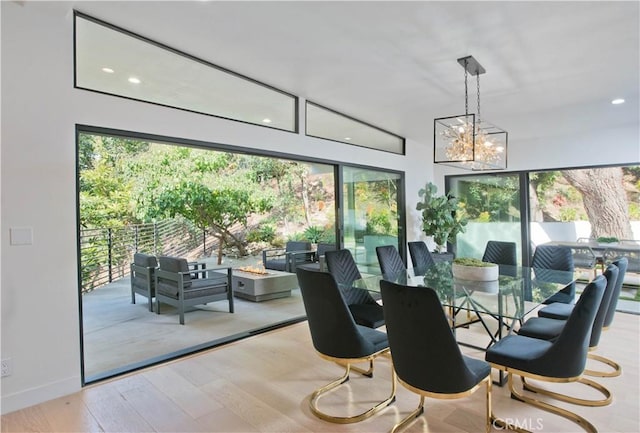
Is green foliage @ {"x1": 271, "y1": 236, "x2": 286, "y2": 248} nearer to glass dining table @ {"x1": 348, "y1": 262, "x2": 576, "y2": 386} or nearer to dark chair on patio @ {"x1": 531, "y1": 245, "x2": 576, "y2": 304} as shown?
glass dining table @ {"x1": 348, "y1": 262, "x2": 576, "y2": 386}

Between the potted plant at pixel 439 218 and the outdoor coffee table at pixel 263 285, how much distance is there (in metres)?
2.41

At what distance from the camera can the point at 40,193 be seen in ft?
8.77

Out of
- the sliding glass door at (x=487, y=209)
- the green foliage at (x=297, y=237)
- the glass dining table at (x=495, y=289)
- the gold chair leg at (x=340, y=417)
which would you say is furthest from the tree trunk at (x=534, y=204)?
the green foliage at (x=297, y=237)

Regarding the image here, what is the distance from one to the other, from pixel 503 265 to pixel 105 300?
5.74 metres

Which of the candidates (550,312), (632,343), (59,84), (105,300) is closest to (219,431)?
(59,84)

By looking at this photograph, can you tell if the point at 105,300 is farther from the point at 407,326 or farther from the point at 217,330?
the point at 407,326

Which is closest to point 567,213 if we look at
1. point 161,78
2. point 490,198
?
point 490,198

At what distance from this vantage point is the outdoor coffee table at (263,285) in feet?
18.7

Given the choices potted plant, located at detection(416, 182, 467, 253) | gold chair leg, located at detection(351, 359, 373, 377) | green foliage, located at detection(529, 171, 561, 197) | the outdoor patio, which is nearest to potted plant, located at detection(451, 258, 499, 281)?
gold chair leg, located at detection(351, 359, 373, 377)

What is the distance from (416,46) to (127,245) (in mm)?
6593

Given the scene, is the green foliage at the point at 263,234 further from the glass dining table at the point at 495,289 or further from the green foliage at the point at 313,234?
the glass dining table at the point at 495,289

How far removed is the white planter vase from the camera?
3357 mm

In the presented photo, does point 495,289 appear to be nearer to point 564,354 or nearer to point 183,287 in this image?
point 564,354

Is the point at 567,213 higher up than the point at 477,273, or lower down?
higher up
